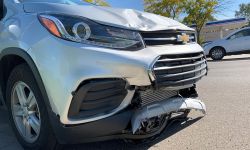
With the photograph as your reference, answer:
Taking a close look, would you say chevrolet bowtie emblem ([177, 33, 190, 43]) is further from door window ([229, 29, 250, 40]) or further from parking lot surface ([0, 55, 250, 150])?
door window ([229, 29, 250, 40])

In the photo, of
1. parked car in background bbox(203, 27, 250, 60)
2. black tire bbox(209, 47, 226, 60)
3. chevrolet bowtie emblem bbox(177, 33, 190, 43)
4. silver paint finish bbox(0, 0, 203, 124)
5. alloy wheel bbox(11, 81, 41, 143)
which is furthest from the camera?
black tire bbox(209, 47, 226, 60)

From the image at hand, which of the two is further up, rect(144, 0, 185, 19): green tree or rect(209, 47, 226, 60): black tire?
rect(144, 0, 185, 19): green tree

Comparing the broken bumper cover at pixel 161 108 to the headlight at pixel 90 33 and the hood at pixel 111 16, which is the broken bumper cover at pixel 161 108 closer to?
the headlight at pixel 90 33

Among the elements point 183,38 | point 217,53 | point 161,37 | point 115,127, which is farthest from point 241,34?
point 115,127

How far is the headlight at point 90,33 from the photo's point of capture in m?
2.84

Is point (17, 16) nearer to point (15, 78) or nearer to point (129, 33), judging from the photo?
point (15, 78)

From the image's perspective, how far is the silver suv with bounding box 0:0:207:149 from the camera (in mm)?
2773

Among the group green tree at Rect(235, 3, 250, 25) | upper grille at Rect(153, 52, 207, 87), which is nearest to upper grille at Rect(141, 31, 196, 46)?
upper grille at Rect(153, 52, 207, 87)

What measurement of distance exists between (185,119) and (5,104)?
2125mm

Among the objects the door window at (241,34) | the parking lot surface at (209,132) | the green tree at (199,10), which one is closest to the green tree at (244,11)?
the green tree at (199,10)

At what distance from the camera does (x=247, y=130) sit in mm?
3838

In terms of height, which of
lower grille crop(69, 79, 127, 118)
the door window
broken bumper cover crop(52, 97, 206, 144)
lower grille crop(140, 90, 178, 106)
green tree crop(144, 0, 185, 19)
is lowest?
the door window

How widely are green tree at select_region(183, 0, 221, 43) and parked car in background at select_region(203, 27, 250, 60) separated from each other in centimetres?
1896

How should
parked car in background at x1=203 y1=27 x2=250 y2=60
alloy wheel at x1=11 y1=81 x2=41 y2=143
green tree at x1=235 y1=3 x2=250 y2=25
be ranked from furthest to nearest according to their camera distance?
1. green tree at x1=235 y1=3 x2=250 y2=25
2. parked car in background at x1=203 y1=27 x2=250 y2=60
3. alloy wheel at x1=11 y1=81 x2=41 y2=143
